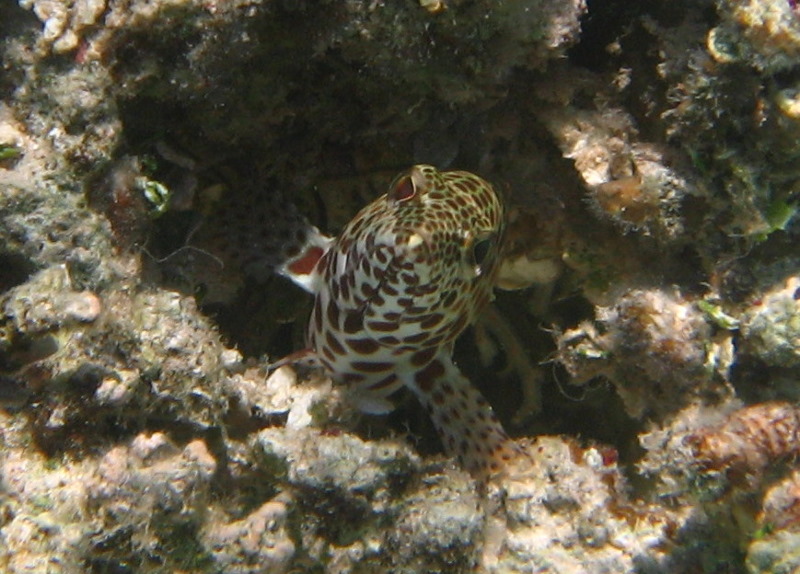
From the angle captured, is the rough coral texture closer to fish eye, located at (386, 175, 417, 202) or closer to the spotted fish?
the spotted fish

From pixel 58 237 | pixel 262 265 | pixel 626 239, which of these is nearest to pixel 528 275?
pixel 626 239

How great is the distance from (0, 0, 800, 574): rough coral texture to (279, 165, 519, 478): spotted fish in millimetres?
234

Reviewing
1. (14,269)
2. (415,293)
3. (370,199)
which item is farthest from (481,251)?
(14,269)

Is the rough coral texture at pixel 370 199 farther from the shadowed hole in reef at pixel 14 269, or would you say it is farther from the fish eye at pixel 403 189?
the fish eye at pixel 403 189

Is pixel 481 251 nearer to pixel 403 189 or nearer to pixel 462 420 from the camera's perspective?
pixel 403 189

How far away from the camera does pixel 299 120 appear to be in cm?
→ 379

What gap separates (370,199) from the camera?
14.1 ft

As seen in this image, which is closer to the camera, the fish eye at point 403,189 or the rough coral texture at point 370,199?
the rough coral texture at point 370,199

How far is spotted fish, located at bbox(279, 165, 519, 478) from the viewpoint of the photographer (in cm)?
315

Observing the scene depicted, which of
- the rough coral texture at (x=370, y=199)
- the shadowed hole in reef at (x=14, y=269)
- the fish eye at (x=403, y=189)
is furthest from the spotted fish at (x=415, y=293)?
the shadowed hole in reef at (x=14, y=269)

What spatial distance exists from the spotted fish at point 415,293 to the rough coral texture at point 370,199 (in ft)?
0.77

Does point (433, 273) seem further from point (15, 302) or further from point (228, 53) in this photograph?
point (15, 302)

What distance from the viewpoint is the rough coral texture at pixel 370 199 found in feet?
9.27

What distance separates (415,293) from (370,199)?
1289 millimetres
